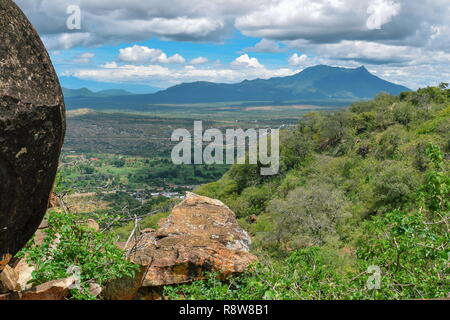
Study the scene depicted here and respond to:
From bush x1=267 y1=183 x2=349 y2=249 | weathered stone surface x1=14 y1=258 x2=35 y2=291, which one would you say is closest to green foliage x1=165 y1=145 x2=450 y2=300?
weathered stone surface x1=14 y1=258 x2=35 y2=291

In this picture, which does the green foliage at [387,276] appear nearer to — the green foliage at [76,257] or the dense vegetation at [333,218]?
the dense vegetation at [333,218]

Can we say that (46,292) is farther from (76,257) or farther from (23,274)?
(23,274)

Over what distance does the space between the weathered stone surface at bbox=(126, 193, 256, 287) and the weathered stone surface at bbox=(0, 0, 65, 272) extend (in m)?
4.19

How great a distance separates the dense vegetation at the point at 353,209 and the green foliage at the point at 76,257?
5.87 feet

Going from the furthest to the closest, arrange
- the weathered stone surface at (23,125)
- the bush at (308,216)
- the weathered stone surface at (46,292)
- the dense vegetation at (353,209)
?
the bush at (308,216)
the dense vegetation at (353,209)
the weathered stone surface at (46,292)
the weathered stone surface at (23,125)

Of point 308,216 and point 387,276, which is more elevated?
point 387,276

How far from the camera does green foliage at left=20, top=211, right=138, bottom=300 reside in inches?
347

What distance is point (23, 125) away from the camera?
5.55 meters

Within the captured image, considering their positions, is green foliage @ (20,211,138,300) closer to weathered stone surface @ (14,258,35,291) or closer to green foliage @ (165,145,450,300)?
weathered stone surface @ (14,258,35,291)

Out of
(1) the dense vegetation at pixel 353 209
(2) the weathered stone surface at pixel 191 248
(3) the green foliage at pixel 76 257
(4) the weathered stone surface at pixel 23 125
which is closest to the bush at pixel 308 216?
(1) the dense vegetation at pixel 353 209

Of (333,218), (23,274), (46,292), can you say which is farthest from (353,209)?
(46,292)

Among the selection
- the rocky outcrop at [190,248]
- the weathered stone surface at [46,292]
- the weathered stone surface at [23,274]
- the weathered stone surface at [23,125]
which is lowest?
the rocky outcrop at [190,248]

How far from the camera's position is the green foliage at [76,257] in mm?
8812

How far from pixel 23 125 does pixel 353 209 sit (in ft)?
99.7
